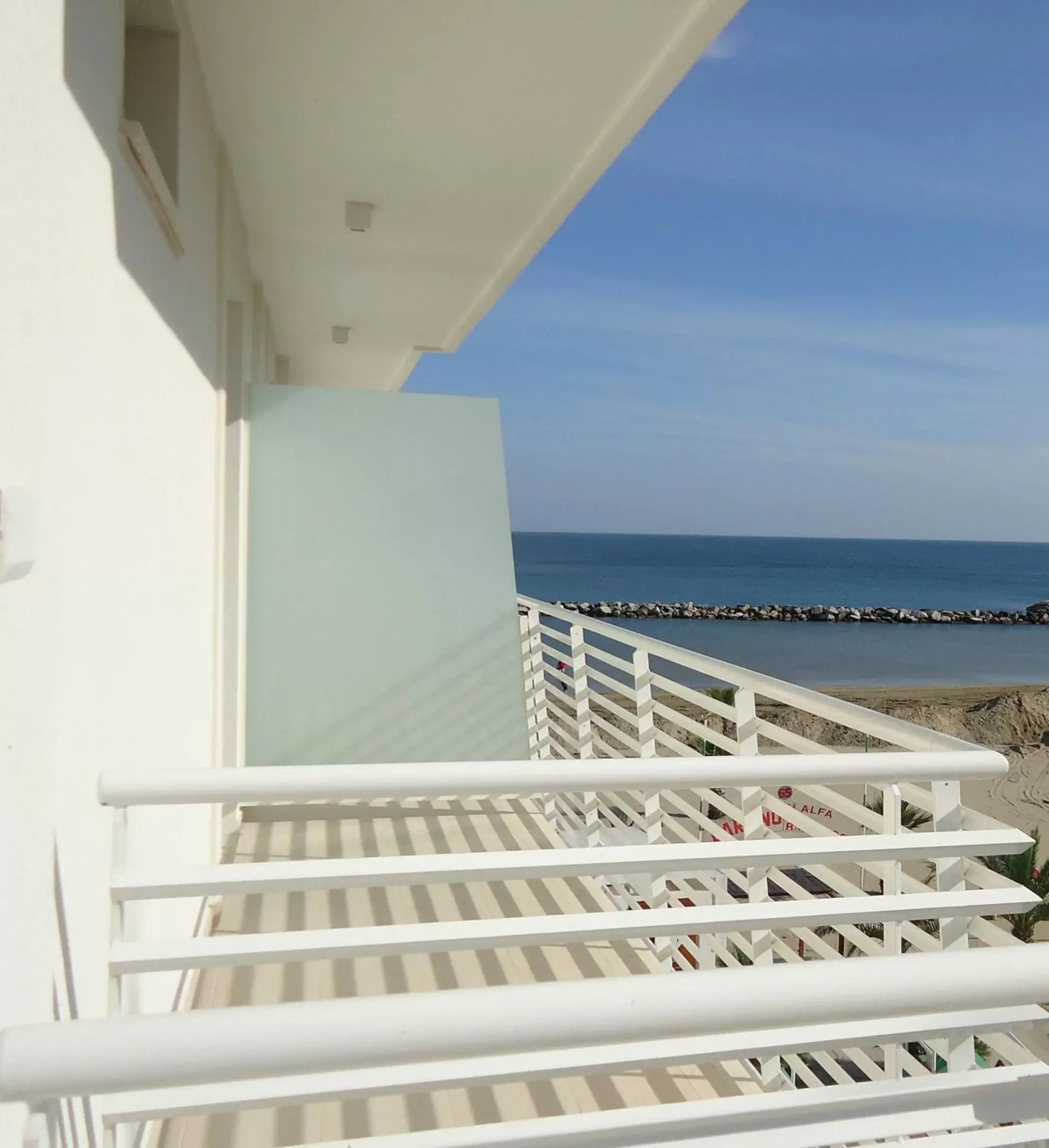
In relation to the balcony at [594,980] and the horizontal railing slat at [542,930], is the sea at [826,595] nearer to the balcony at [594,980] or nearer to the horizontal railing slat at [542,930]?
the balcony at [594,980]

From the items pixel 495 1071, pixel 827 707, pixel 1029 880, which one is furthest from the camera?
pixel 1029 880

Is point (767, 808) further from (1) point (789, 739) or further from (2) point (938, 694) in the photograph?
(2) point (938, 694)

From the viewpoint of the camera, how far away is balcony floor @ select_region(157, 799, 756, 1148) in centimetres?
208

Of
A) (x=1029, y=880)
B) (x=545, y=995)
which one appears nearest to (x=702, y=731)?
(x=545, y=995)

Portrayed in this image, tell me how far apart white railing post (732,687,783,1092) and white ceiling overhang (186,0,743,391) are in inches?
75.4

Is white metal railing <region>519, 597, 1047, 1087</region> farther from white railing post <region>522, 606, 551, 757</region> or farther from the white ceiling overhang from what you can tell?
the white ceiling overhang

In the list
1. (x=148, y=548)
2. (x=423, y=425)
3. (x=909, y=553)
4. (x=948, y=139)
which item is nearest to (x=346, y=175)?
(x=423, y=425)

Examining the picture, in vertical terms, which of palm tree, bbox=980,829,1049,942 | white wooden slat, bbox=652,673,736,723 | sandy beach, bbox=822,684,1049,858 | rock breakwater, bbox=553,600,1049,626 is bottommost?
palm tree, bbox=980,829,1049,942

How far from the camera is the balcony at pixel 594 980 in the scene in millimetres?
723

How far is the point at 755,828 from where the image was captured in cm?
231

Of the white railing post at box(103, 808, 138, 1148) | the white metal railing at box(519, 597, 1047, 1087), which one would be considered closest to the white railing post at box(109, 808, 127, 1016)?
the white railing post at box(103, 808, 138, 1148)

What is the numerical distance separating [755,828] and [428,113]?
2.66m

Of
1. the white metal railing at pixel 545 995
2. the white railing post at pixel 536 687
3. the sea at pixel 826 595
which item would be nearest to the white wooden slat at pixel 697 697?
the white metal railing at pixel 545 995

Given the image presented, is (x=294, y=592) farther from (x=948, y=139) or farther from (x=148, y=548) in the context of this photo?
(x=948, y=139)
